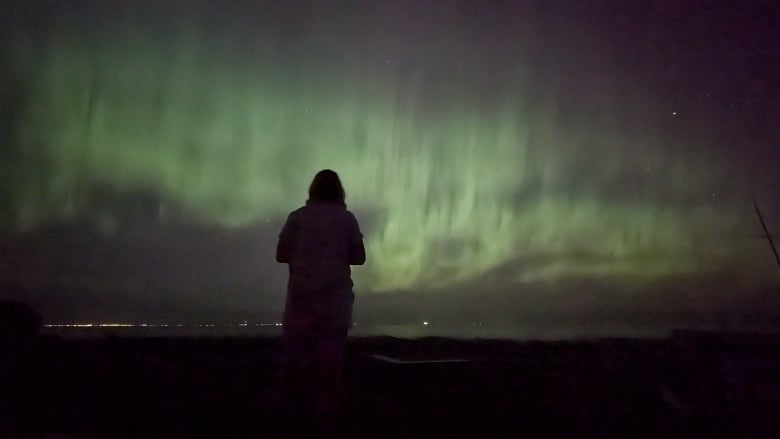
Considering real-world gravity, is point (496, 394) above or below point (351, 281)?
below

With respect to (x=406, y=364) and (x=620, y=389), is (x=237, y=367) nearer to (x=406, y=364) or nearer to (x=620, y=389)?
(x=406, y=364)

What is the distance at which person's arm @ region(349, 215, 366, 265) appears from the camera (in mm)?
5766

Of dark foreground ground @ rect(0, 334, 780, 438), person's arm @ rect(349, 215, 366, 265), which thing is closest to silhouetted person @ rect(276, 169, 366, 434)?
person's arm @ rect(349, 215, 366, 265)

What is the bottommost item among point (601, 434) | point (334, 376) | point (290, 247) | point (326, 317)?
point (601, 434)

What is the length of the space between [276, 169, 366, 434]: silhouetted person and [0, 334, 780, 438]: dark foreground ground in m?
0.48

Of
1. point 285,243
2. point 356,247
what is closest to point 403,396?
point 356,247

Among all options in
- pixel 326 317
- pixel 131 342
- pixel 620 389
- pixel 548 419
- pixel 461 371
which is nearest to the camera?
pixel 326 317

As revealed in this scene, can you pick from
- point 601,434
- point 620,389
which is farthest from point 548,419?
point 620,389

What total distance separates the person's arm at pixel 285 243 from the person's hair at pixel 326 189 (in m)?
0.25

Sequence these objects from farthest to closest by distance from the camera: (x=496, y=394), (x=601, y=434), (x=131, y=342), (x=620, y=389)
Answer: (x=131, y=342) < (x=620, y=389) < (x=496, y=394) < (x=601, y=434)

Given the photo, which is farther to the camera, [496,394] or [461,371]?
[461,371]

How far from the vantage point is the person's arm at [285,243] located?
19.0ft

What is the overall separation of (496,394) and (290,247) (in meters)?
3.82

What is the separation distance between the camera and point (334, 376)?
575 cm
